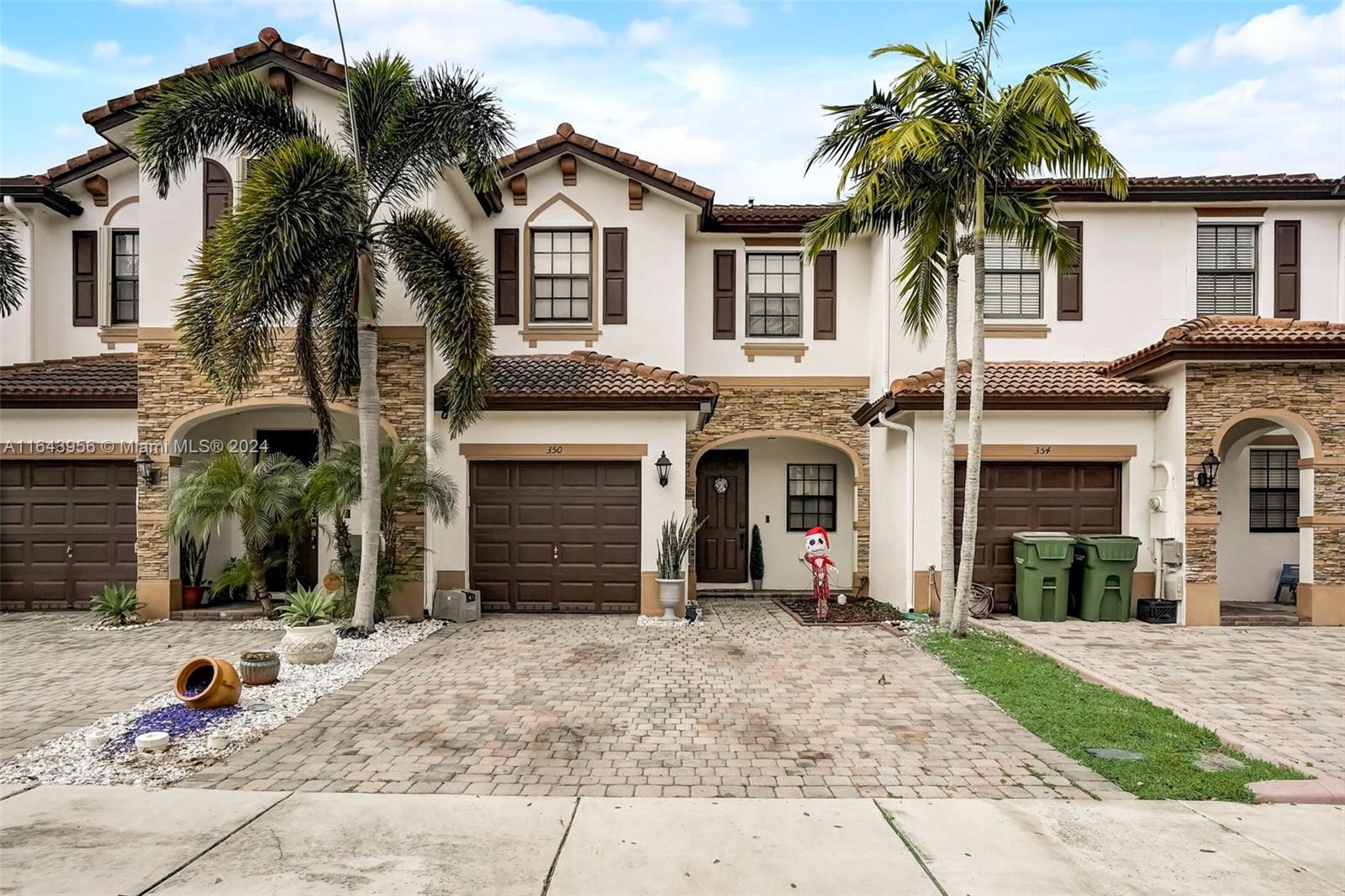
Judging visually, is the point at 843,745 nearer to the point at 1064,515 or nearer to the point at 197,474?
the point at 1064,515

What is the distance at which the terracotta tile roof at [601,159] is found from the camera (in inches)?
542

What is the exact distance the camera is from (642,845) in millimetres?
4492

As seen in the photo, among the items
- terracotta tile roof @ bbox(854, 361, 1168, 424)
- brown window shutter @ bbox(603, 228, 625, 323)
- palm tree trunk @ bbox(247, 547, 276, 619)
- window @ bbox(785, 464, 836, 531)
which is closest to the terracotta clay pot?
palm tree trunk @ bbox(247, 547, 276, 619)

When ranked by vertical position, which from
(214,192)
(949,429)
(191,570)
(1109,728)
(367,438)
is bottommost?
(1109,728)

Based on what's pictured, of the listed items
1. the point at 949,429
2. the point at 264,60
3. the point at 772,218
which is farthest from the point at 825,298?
the point at 264,60

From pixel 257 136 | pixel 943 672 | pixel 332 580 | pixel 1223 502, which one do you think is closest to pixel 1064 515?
pixel 1223 502

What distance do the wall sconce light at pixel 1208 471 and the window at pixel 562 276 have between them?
33.9 feet

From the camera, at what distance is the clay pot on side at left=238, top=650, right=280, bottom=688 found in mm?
7953

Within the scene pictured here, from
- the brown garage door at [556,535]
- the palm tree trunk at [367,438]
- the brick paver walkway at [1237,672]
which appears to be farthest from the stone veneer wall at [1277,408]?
the palm tree trunk at [367,438]

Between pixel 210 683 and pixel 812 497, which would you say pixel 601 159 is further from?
pixel 210 683

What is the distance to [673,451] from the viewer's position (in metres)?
12.7

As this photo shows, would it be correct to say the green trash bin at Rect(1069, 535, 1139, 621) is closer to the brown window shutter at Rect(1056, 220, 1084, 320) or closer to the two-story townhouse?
the two-story townhouse

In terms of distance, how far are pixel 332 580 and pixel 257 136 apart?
247 inches

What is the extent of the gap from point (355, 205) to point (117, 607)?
7382 millimetres
